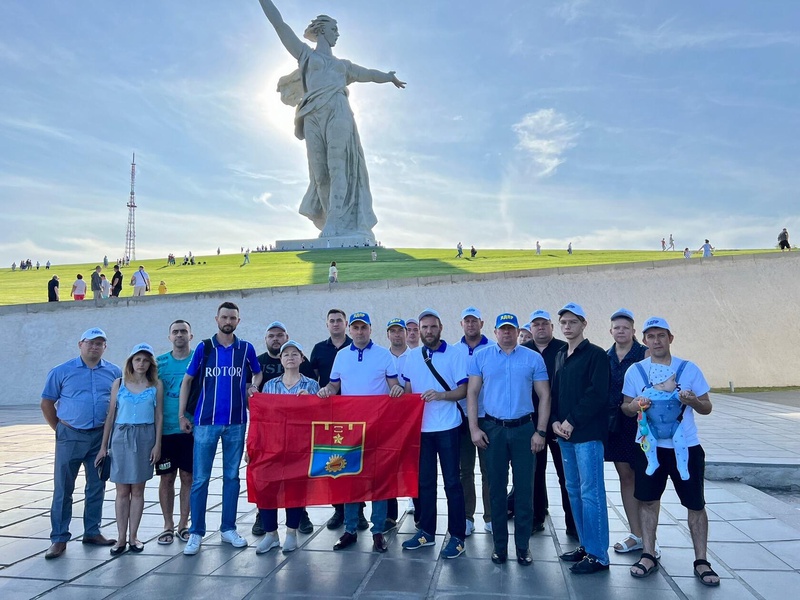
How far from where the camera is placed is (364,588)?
12.3ft

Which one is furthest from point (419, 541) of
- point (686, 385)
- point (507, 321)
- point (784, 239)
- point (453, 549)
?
point (784, 239)

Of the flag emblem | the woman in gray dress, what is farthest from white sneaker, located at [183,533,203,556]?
the flag emblem

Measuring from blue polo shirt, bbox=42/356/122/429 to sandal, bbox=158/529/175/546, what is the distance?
41.8 inches

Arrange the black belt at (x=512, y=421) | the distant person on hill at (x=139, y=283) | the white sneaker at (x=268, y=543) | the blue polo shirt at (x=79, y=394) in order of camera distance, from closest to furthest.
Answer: the black belt at (x=512, y=421) < the white sneaker at (x=268, y=543) < the blue polo shirt at (x=79, y=394) < the distant person on hill at (x=139, y=283)

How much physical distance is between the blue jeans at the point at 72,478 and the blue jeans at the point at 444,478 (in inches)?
107

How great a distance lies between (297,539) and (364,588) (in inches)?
46.7

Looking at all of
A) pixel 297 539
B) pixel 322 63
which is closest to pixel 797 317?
pixel 297 539

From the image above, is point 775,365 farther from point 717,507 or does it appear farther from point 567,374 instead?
point 567,374

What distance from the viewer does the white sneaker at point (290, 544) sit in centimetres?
443

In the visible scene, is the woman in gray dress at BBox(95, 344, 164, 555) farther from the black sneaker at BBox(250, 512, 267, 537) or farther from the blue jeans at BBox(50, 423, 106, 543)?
the black sneaker at BBox(250, 512, 267, 537)

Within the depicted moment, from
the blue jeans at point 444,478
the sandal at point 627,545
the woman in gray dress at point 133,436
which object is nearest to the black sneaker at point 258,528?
the woman in gray dress at point 133,436

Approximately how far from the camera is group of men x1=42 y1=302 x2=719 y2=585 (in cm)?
401

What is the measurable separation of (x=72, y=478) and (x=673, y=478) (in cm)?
473

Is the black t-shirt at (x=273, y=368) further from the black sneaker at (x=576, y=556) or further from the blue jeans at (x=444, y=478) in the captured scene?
the black sneaker at (x=576, y=556)
